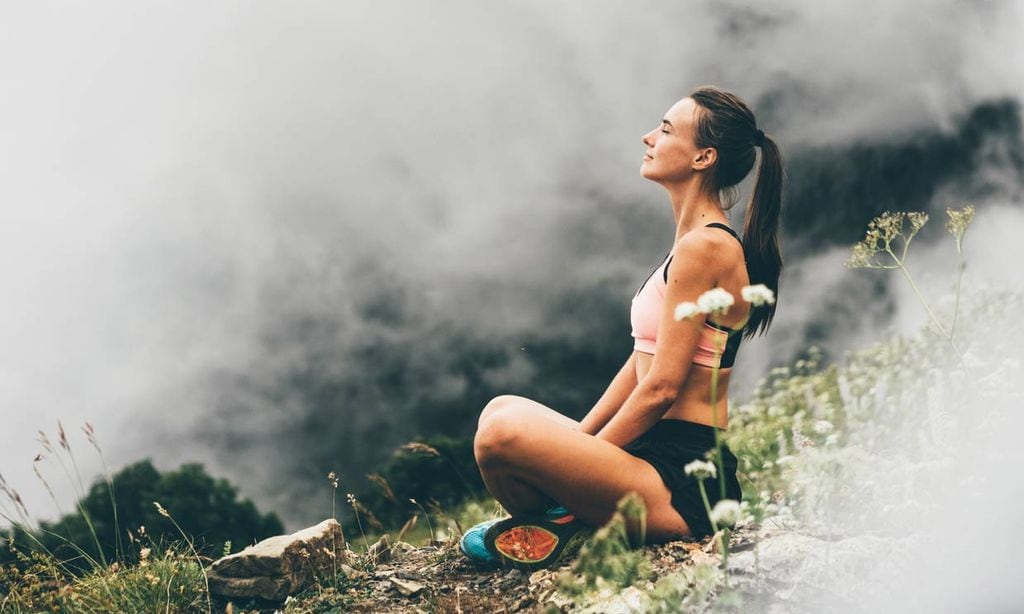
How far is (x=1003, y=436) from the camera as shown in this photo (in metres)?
4.00

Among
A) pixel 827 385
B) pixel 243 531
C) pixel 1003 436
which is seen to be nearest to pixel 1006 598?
pixel 1003 436

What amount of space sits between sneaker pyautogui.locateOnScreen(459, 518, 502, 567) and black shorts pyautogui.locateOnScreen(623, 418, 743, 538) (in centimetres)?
107

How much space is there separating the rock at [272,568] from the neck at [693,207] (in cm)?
271

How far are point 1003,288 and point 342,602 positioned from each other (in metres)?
6.28

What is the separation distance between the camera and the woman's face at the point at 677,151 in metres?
4.51

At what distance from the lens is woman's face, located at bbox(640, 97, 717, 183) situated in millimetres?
4508

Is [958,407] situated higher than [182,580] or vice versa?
[958,407]

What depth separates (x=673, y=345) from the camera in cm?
408

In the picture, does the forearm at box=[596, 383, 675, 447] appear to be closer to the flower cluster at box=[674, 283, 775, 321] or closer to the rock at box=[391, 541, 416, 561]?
the flower cluster at box=[674, 283, 775, 321]

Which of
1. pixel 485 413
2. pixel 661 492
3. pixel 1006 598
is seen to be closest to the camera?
pixel 1006 598

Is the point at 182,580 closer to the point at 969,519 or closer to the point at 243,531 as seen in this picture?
the point at 969,519

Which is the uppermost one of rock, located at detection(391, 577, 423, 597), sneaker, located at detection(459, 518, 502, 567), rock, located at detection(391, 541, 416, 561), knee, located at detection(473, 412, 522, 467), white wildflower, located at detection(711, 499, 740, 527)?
knee, located at detection(473, 412, 522, 467)

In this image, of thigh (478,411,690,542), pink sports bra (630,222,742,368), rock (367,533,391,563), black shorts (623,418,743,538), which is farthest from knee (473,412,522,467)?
rock (367,533,391,563)

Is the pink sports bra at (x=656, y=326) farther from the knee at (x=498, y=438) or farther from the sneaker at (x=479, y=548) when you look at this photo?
the sneaker at (x=479, y=548)
